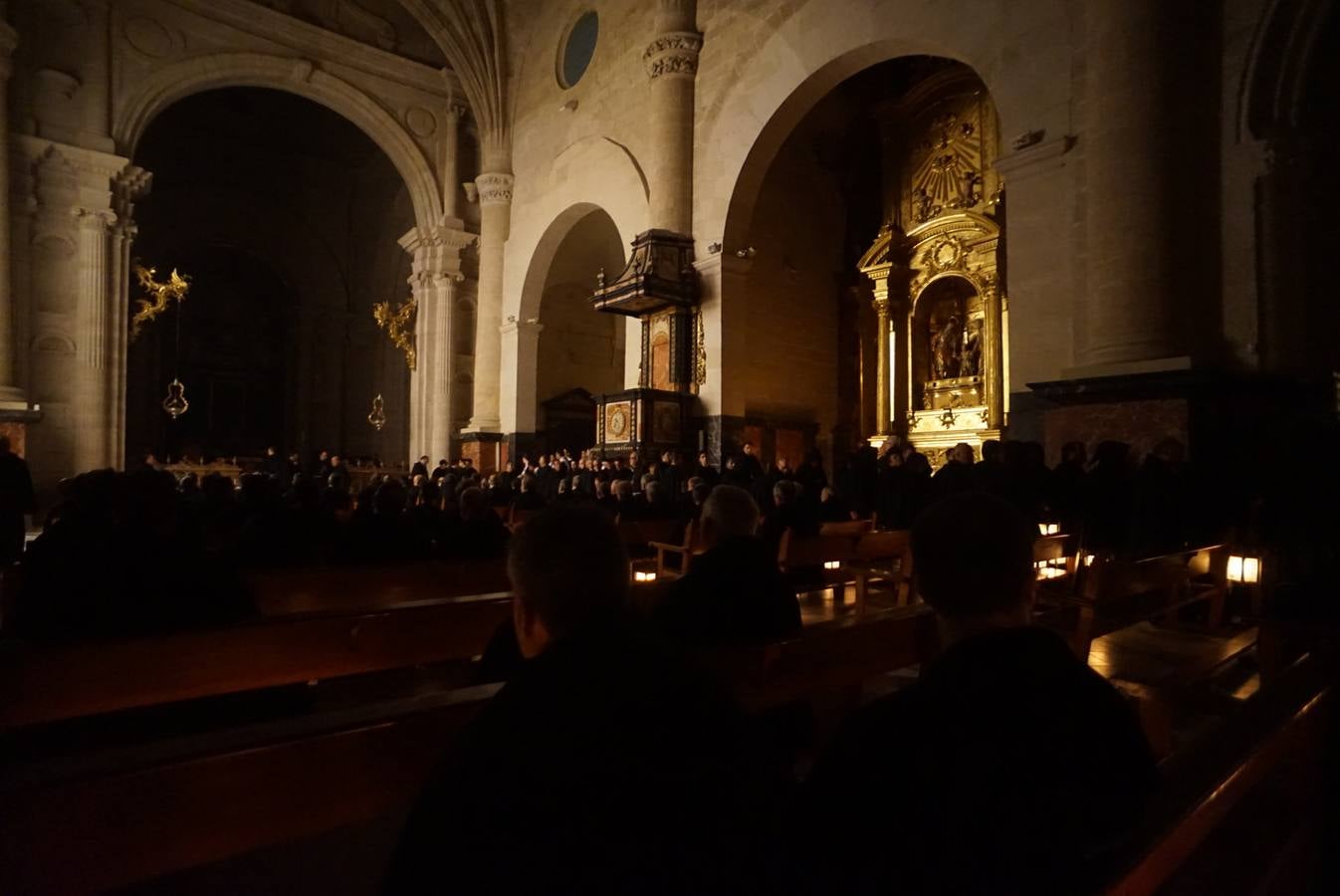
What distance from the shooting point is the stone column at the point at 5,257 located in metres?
12.7

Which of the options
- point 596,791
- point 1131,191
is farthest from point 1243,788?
point 1131,191

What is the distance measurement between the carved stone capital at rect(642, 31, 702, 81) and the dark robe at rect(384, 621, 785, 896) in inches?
524

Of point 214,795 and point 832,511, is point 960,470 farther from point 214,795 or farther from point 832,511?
point 214,795

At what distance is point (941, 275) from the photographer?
13.5 m

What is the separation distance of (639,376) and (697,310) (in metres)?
1.64

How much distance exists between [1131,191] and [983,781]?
7465 mm

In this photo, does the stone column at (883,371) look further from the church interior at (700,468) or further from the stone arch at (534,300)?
the stone arch at (534,300)

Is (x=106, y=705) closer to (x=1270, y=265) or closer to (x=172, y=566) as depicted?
(x=172, y=566)

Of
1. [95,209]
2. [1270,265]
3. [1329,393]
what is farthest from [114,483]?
[95,209]

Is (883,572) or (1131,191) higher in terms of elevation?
(1131,191)

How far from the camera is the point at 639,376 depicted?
43.9ft

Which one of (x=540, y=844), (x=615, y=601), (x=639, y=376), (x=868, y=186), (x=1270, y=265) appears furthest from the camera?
(x=868, y=186)

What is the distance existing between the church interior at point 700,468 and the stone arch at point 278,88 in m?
0.08

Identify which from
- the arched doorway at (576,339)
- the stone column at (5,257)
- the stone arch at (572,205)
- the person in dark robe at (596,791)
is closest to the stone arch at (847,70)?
the stone arch at (572,205)
